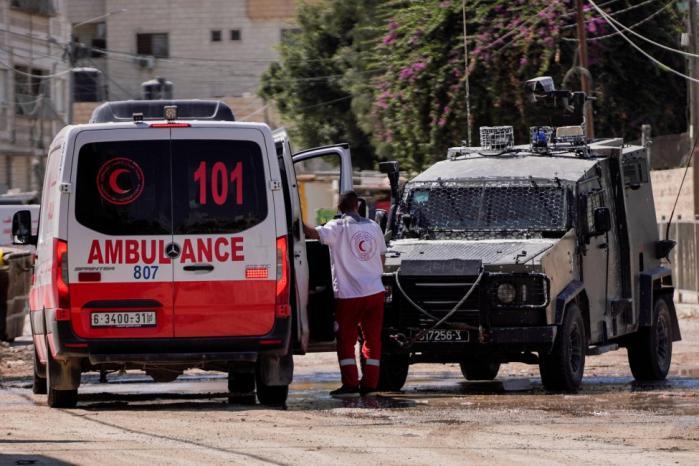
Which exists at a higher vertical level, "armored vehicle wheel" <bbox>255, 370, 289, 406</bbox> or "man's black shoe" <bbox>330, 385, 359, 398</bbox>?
"armored vehicle wheel" <bbox>255, 370, 289, 406</bbox>

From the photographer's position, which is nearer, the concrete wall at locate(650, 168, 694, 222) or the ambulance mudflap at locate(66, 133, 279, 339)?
the ambulance mudflap at locate(66, 133, 279, 339)

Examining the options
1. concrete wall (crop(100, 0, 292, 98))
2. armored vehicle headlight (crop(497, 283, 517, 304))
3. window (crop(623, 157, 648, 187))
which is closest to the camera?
armored vehicle headlight (crop(497, 283, 517, 304))

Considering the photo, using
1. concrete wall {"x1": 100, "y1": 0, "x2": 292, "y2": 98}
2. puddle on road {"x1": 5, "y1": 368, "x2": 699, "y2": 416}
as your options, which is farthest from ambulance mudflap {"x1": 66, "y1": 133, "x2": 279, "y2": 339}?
concrete wall {"x1": 100, "y1": 0, "x2": 292, "y2": 98}

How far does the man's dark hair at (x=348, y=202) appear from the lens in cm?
1425

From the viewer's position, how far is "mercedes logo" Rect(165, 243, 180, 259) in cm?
1266

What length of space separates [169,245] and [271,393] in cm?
150

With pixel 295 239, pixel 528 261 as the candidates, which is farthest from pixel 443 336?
pixel 295 239

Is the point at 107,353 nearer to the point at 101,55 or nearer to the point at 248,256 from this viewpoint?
the point at 248,256

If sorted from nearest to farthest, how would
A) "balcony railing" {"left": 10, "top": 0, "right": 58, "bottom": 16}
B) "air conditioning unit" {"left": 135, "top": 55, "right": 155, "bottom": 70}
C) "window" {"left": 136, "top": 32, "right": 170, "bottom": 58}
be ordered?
"balcony railing" {"left": 10, "top": 0, "right": 58, "bottom": 16}
"air conditioning unit" {"left": 135, "top": 55, "right": 155, "bottom": 70}
"window" {"left": 136, "top": 32, "right": 170, "bottom": 58}

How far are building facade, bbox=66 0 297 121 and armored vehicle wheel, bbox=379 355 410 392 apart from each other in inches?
2425

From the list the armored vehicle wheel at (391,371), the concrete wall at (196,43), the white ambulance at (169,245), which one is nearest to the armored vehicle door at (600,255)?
the armored vehicle wheel at (391,371)

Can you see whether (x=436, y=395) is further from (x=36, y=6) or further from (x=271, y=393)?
(x=36, y=6)

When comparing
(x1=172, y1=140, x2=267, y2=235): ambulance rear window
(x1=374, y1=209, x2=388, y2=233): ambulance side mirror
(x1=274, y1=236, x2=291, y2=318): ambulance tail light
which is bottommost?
(x1=274, y1=236, x2=291, y2=318): ambulance tail light

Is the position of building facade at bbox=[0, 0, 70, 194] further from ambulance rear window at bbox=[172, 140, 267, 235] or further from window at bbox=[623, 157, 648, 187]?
ambulance rear window at bbox=[172, 140, 267, 235]
